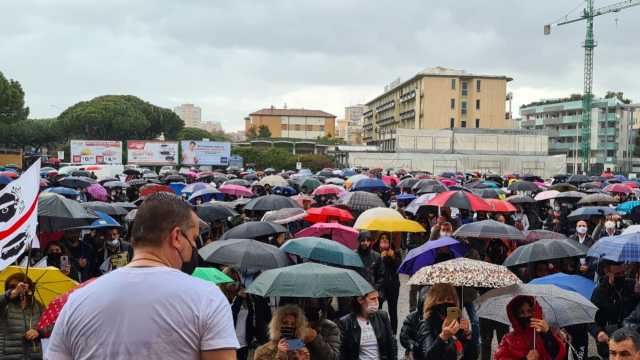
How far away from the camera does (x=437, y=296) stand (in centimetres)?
538

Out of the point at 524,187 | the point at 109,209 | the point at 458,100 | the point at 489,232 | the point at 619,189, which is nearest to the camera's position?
the point at 489,232

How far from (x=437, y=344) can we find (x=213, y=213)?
7.85 metres

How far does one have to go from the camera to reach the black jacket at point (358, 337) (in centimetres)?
533

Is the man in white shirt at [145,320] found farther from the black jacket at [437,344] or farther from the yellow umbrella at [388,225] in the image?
the yellow umbrella at [388,225]

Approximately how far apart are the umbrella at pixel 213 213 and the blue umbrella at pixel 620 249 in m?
6.78

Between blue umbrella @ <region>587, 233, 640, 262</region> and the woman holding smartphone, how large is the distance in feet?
7.21

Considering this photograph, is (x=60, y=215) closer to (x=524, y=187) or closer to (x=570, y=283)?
(x=570, y=283)

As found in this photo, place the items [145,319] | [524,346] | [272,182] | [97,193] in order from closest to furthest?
[145,319], [524,346], [97,193], [272,182]

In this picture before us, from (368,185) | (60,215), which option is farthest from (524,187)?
(60,215)

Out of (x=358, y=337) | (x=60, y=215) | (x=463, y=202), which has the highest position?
(x=60, y=215)

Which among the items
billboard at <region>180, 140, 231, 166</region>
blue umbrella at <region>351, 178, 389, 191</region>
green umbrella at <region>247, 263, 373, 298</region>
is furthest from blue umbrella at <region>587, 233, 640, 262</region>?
billboard at <region>180, 140, 231, 166</region>

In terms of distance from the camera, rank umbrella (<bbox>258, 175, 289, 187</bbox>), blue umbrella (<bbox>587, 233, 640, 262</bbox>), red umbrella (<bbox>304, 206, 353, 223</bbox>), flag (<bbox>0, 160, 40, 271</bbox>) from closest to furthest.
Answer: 1. flag (<bbox>0, 160, 40, 271</bbox>)
2. blue umbrella (<bbox>587, 233, 640, 262</bbox>)
3. red umbrella (<bbox>304, 206, 353, 223</bbox>)
4. umbrella (<bbox>258, 175, 289, 187</bbox>)

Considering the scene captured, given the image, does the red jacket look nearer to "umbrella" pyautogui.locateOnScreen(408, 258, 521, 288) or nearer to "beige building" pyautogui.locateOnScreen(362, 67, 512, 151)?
"umbrella" pyautogui.locateOnScreen(408, 258, 521, 288)

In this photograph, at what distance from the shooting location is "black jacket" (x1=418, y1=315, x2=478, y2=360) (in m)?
4.89
